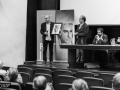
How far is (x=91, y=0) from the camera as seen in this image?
8.10 metres

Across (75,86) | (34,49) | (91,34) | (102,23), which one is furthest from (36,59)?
(75,86)

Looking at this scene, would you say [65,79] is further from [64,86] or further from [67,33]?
[67,33]

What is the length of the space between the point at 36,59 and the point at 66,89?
545cm

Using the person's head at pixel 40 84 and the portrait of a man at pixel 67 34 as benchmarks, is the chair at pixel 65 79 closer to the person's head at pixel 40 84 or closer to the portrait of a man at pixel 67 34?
the person's head at pixel 40 84

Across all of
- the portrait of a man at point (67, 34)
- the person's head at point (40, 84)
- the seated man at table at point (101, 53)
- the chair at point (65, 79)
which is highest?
the portrait of a man at point (67, 34)

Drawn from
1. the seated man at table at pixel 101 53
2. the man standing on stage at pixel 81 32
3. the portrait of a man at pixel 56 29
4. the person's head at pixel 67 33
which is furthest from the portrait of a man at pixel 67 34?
the seated man at table at pixel 101 53

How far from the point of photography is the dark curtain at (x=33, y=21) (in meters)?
8.30

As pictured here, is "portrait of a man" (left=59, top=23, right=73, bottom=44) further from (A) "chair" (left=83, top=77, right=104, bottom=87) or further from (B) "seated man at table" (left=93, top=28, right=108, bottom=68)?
(A) "chair" (left=83, top=77, right=104, bottom=87)

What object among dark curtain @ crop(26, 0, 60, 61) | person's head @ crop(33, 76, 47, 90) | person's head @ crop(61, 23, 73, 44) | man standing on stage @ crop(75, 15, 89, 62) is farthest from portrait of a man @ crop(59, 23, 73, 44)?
person's head @ crop(33, 76, 47, 90)

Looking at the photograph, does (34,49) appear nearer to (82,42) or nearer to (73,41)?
(73,41)

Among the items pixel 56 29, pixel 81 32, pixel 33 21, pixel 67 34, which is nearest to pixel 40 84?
pixel 81 32

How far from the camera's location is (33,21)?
27.9 feet

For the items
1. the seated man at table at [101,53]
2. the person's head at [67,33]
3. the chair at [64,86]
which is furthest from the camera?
Answer: the person's head at [67,33]

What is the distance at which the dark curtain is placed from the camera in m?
8.30
